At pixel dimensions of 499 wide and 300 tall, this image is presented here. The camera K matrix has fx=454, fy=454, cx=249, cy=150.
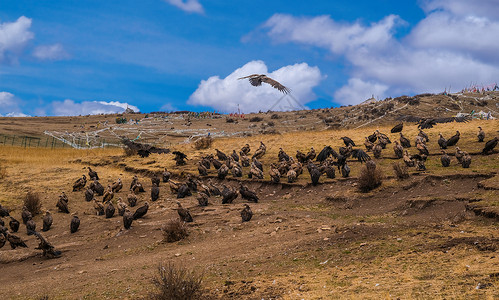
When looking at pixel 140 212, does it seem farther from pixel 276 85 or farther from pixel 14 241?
pixel 276 85

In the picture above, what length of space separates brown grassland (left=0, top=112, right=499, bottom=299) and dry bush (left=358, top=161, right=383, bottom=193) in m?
0.41

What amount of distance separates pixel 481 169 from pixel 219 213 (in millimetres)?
11177

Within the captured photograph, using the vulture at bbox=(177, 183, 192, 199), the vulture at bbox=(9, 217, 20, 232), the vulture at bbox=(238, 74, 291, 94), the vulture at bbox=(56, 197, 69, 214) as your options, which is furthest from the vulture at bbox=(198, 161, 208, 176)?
the vulture at bbox=(238, 74, 291, 94)

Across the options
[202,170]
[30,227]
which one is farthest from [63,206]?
[202,170]

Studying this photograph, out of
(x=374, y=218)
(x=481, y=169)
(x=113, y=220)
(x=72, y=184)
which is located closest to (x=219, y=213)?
(x=113, y=220)

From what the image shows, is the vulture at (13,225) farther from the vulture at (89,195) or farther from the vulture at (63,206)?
the vulture at (89,195)

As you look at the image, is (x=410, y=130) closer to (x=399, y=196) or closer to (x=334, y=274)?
(x=399, y=196)

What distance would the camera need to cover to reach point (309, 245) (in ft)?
43.2

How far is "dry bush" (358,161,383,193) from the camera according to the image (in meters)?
19.0

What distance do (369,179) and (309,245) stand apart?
6897 mm

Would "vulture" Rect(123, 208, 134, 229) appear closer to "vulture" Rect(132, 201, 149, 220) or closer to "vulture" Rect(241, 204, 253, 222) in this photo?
"vulture" Rect(132, 201, 149, 220)

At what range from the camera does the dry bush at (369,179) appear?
1902 centimetres

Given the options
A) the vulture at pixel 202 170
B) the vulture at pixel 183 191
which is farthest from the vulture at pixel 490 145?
the vulture at pixel 202 170

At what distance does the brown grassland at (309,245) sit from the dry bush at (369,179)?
0.41 m
